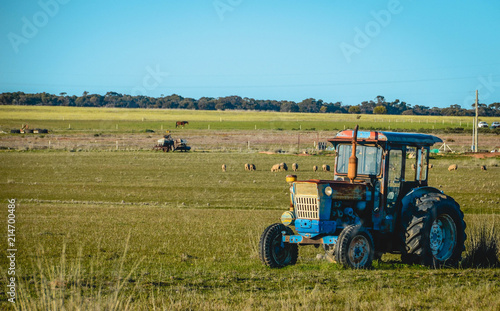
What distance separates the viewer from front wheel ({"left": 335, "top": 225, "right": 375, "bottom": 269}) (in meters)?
11.5

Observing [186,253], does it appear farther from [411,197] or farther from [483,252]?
[483,252]

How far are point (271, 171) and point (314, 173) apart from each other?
13.6 ft

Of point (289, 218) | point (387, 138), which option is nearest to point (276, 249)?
point (289, 218)

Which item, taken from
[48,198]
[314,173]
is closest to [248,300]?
[48,198]

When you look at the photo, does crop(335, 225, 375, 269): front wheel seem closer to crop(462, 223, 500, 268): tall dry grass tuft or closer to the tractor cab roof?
the tractor cab roof

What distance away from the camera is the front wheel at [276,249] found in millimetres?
12469

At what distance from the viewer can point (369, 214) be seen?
1275cm

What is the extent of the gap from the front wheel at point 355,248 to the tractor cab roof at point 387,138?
2.06 meters

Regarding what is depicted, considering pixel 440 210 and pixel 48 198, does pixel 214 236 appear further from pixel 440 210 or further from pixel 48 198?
pixel 48 198

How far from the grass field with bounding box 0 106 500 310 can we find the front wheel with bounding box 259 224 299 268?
0.97ft

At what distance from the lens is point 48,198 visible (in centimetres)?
2869

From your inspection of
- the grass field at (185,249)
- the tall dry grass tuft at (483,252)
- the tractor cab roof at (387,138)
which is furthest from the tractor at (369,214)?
the tall dry grass tuft at (483,252)

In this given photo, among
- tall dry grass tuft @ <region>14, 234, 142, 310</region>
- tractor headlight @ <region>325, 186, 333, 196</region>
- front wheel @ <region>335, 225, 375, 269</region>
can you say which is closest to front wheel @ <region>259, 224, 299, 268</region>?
tractor headlight @ <region>325, 186, 333, 196</region>

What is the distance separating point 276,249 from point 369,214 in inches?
83.8
